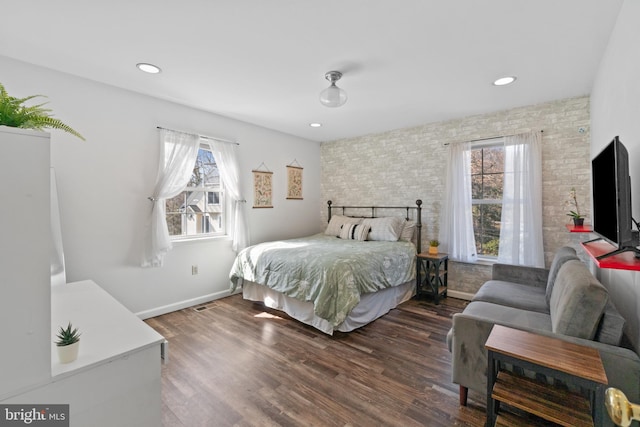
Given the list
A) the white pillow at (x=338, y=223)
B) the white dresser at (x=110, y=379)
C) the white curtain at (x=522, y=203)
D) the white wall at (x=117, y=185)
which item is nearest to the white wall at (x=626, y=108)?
the white curtain at (x=522, y=203)

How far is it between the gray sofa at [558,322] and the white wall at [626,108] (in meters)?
0.18

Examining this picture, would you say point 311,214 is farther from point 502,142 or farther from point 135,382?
point 135,382

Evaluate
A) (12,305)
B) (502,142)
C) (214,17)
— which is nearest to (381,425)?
(12,305)

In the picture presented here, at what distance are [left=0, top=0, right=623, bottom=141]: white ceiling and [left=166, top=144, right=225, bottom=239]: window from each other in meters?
0.87

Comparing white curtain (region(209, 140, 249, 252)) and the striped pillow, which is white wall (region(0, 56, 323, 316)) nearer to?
white curtain (region(209, 140, 249, 252))

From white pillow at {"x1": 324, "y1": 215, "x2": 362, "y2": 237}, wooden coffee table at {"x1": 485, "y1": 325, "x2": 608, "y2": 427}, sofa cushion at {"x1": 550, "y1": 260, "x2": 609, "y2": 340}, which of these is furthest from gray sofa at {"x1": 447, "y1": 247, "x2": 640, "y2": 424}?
white pillow at {"x1": 324, "y1": 215, "x2": 362, "y2": 237}

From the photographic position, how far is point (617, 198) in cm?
121

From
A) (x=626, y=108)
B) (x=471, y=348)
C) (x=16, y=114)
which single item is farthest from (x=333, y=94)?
(x=471, y=348)

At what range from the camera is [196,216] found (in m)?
3.61

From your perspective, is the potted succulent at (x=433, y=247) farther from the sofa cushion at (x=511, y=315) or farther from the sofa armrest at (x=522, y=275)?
the sofa cushion at (x=511, y=315)

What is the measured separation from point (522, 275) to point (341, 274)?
1820 millimetres

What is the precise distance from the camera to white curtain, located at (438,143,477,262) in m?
3.60

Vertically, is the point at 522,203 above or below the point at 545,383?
above

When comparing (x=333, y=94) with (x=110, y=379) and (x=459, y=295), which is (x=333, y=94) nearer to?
(x=110, y=379)
